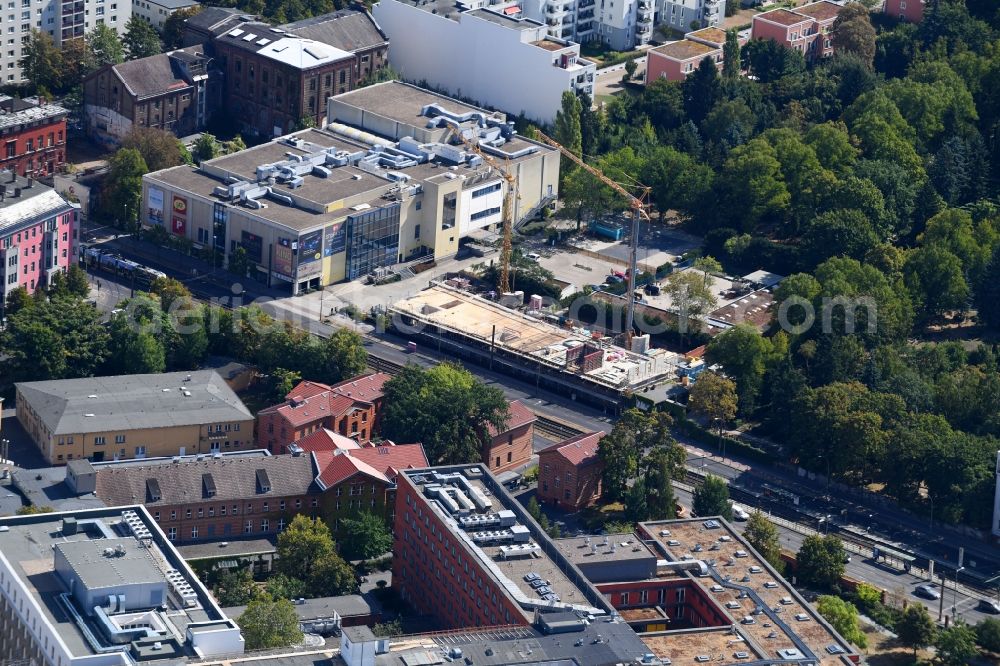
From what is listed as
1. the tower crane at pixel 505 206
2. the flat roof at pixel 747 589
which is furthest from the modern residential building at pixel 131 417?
the tower crane at pixel 505 206

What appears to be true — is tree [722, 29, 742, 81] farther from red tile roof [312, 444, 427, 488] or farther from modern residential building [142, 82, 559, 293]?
red tile roof [312, 444, 427, 488]

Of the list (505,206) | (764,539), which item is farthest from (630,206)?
(764,539)

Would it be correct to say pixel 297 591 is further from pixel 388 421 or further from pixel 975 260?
pixel 975 260

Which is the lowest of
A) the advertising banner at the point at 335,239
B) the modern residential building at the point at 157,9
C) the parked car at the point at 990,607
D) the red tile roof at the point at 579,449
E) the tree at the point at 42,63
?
the parked car at the point at 990,607

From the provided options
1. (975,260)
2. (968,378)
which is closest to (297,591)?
(968,378)

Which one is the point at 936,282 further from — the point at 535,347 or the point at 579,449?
the point at 579,449

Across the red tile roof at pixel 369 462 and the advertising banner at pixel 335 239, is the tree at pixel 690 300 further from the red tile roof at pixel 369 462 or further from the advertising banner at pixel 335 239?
the red tile roof at pixel 369 462

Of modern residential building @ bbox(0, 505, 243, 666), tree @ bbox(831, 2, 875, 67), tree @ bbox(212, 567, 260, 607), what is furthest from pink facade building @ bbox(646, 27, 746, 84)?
modern residential building @ bbox(0, 505, 243, 666)
